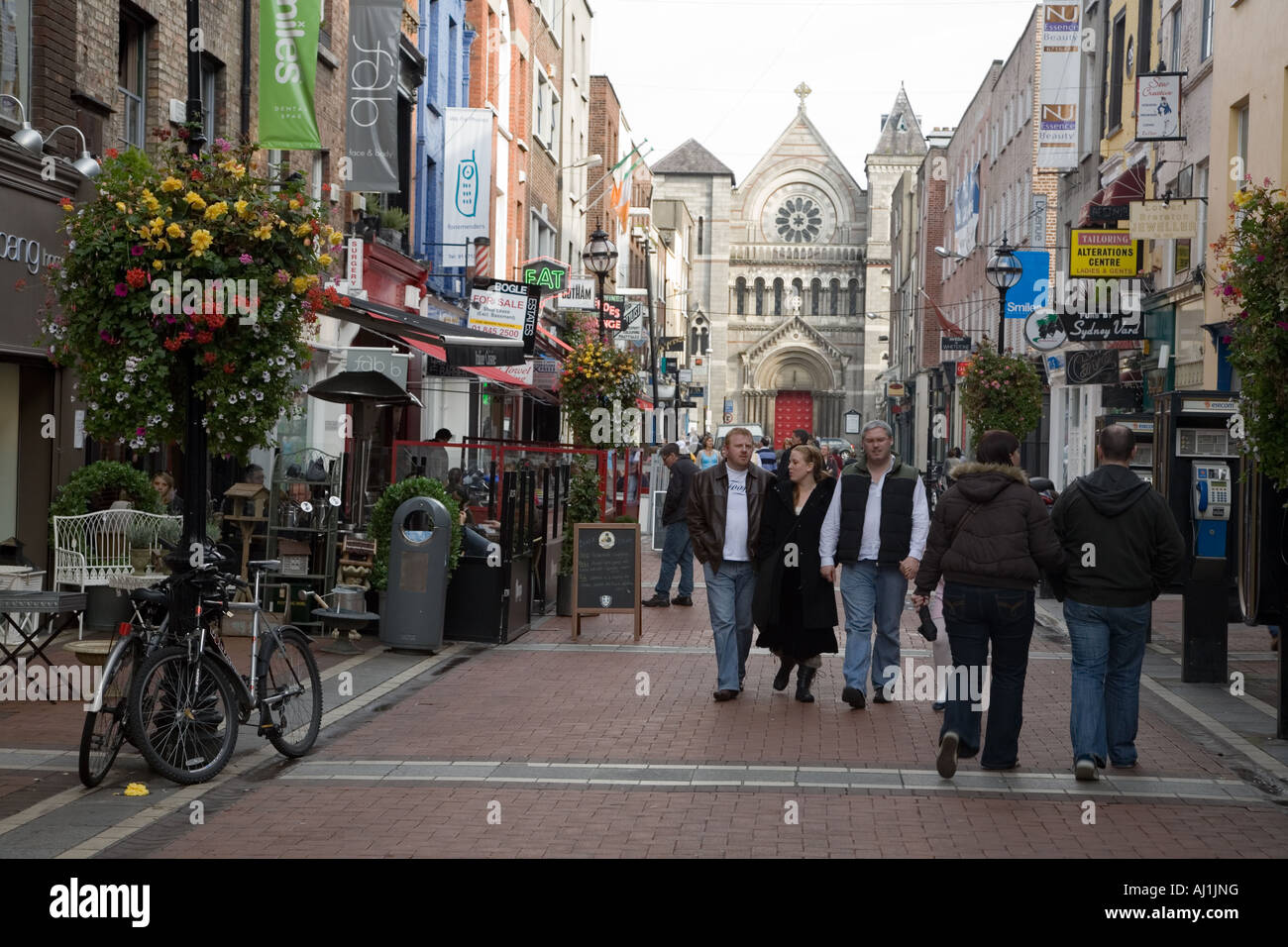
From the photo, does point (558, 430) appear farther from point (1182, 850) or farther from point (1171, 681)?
point (1182, 850)

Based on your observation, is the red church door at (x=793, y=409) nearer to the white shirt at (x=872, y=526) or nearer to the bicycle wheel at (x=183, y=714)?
the white shirt at (x=872, y=526)

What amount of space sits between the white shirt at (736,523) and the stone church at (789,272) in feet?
248

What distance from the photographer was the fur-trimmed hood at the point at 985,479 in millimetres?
8578

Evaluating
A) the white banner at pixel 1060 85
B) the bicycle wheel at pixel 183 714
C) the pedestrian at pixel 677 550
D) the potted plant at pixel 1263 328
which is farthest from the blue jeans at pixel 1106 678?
the white banner at pixel 1060 85

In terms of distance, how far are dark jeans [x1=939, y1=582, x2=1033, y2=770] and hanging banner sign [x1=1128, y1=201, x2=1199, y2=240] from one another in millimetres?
Result: 15806

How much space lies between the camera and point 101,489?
43.4ft

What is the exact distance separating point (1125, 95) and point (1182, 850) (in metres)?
25.4

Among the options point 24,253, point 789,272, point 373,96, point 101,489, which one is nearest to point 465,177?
point 373,96

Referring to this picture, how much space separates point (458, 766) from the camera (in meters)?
8.41

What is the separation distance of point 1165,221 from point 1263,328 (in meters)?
14.2

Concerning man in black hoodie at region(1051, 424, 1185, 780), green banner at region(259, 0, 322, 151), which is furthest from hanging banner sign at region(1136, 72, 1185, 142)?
man in black hoodie at region(1051, 424, 1185, 780)

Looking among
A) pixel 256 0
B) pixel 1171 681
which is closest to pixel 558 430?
pixel 256 0

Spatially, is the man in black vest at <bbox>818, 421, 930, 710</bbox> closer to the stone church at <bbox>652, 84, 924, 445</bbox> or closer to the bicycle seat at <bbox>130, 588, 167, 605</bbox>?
the bicycle seat at <bbox>130, 588, 167, 605</bbox>

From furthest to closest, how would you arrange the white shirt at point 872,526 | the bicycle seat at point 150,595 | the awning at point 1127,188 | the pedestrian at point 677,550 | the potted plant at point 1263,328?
the awning at point 1127,188, the pedestrian at point 677,550, the white shirt at point 872,526, the potted plant at point 1263,328, the bicycle seat at point 150,595
